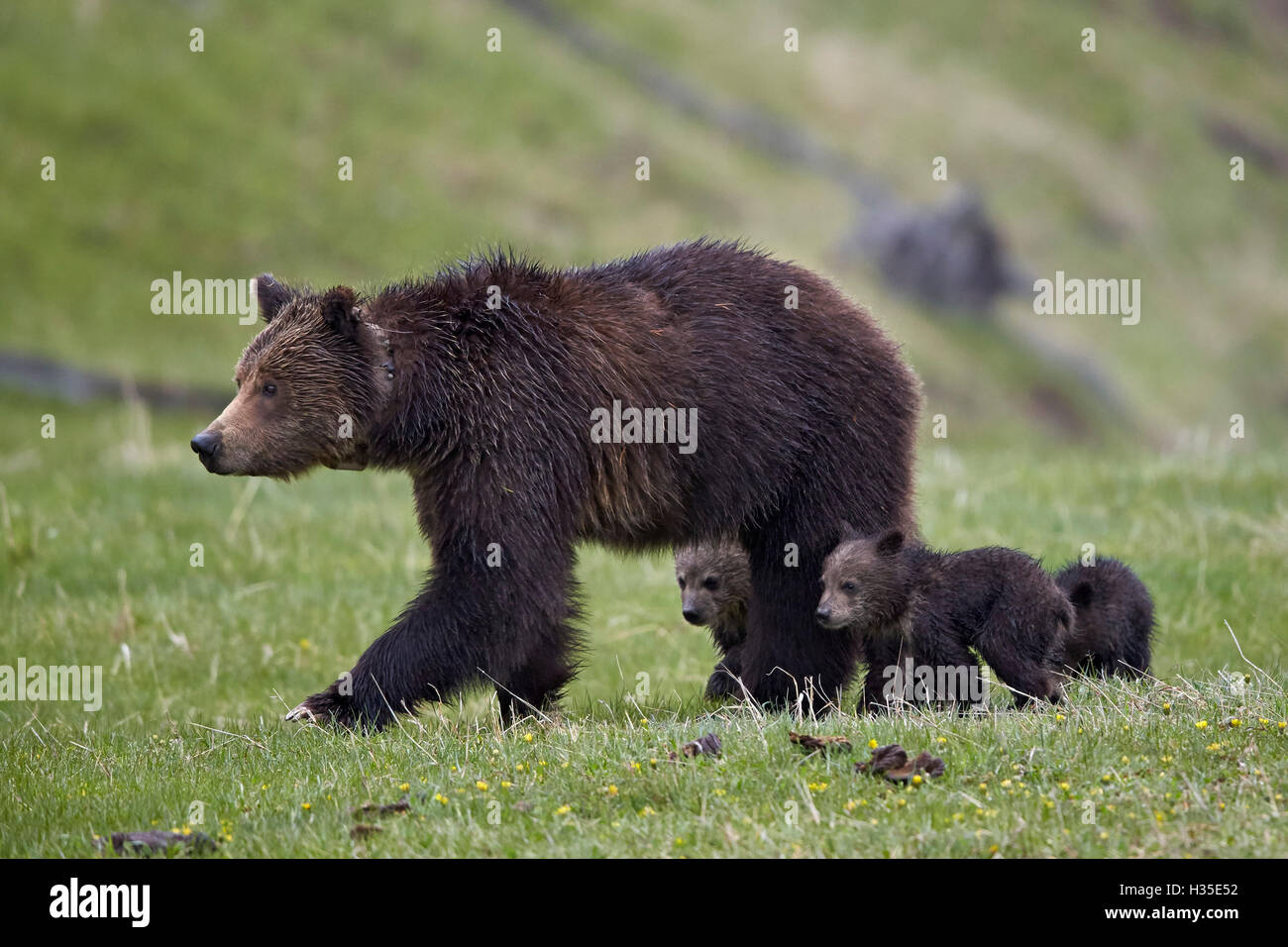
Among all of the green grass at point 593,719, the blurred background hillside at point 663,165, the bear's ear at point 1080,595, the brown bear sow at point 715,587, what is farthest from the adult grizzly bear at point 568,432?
the blurred background hillside at point 663,165

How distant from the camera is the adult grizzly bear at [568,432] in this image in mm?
8133

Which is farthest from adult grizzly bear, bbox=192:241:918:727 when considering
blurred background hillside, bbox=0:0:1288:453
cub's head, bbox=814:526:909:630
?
blurred background hillside, bbox=0:0:1288:453

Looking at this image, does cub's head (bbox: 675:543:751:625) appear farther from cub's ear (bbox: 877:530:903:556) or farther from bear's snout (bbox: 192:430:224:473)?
bear's snout (bbox: 192:430:224:473)

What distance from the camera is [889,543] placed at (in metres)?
8.75

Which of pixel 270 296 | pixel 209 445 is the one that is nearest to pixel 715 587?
pixel 270 296

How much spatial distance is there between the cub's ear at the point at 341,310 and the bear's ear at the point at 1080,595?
4613 mm

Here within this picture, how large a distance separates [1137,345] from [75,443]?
110 ft

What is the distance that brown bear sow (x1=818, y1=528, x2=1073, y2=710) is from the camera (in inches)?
338

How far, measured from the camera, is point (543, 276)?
892 cm

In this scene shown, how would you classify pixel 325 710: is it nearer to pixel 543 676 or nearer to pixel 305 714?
pixel 305 714

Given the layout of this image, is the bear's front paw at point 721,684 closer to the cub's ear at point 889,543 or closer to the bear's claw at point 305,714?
the cub's ear at point 889,543

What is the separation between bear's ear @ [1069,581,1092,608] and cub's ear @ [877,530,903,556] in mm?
1269

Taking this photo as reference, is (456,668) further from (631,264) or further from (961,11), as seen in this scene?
(961,11)
